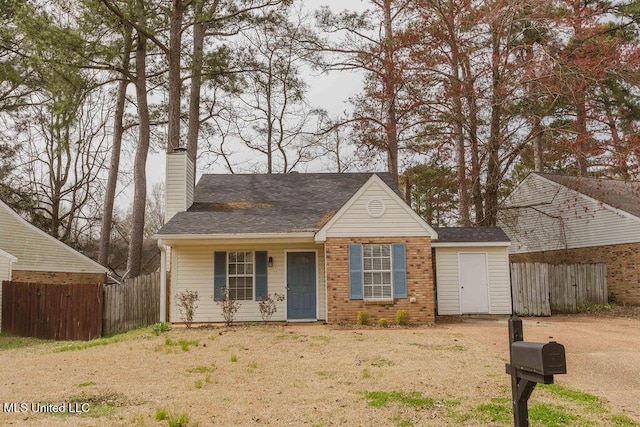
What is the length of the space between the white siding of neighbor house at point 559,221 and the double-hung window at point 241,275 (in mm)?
11140

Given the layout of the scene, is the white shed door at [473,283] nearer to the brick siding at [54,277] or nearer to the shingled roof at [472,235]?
the shingled roof at [472,235]

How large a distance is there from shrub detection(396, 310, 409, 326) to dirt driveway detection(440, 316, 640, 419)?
0.97 meters

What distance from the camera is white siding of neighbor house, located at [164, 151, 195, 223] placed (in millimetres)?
16797

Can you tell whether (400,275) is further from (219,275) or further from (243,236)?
(219,275)

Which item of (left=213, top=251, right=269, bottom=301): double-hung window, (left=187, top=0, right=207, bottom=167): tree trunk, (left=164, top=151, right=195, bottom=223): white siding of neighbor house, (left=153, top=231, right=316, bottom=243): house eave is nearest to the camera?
(left=153, top=231, right=316, bottom=243): house eave

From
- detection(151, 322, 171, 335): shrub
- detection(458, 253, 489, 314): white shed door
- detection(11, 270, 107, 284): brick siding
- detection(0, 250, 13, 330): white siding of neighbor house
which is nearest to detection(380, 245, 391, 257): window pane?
detection(458, 253, 489, 314): white shed door

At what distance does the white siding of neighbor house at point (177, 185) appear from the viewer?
1680 cm

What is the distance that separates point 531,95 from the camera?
20891 mm

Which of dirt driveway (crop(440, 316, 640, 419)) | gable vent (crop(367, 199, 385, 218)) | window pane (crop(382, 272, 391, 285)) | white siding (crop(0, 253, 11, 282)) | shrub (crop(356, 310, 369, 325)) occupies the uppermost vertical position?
gable vent (crop(367, 199, 385, 218))

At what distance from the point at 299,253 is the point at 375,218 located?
8.31 ft

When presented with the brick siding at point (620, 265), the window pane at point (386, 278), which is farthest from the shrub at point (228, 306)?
the brick siding at point (620, 265)

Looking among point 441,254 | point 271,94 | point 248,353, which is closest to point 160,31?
point 271,94

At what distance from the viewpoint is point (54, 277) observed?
20406mm

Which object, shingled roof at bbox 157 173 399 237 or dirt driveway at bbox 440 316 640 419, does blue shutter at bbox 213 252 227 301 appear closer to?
shingled roof at bbox 157 173 399 237
